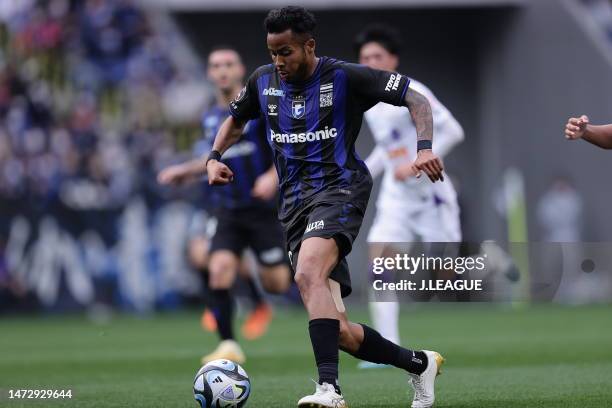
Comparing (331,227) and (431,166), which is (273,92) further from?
(431,166)

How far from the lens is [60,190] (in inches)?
763

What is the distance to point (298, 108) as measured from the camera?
676cm

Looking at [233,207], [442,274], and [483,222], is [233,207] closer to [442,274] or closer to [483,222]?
[442,274]

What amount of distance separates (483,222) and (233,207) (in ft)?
47.9

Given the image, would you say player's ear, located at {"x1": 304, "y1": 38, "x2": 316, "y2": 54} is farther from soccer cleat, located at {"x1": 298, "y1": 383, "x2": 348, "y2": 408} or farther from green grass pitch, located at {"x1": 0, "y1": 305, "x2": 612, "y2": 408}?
green grass pitch, located at {"x1": 0, "y1": 305, "x2": 612, "y2": 408}

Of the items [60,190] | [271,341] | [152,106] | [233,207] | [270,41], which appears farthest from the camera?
[152,106]

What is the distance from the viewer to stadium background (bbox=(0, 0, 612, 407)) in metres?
14.2

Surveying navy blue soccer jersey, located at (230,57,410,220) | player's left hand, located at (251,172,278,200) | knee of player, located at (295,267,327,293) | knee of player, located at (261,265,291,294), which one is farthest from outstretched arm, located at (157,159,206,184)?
knee of player, located at (295,267,327,293)

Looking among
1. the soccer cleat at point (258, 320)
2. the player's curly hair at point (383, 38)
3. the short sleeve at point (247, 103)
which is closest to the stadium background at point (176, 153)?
the soccer cleat at point (258, 320)

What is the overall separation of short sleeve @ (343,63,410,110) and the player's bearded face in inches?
9.9

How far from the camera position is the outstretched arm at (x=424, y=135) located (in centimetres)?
635

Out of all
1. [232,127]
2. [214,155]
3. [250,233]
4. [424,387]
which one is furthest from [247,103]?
[250,233]

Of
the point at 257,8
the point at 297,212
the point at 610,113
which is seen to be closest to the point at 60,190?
the point at 257,8

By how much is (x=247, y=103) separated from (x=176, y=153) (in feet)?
46.4
